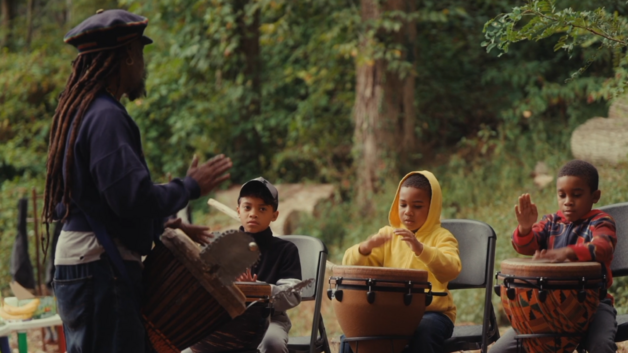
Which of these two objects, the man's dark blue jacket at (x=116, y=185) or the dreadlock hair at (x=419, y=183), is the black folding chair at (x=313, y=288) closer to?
the dreadlock hair at (x=419, y=183)

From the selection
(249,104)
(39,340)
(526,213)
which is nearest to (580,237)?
(526,213)

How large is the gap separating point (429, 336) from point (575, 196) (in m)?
1.05

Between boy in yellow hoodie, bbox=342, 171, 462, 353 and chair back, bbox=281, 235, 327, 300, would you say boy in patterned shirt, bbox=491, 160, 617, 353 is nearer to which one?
boy in yellow hoodie, bbox=342, 171, 462, 353

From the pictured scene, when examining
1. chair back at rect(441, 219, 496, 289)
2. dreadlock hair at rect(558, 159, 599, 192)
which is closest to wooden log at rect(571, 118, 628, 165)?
chair back at rect(441, 219, 496, 289)

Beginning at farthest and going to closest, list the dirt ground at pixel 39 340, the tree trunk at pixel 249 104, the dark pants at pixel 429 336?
1. the tree trunk at pixel 249 104
2. the dirt ground at pixel 39 340
3. the dark pants at pixel 429 336

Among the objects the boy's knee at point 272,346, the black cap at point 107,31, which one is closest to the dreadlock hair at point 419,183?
the boy's knee at point 272,346

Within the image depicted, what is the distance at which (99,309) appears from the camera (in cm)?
298

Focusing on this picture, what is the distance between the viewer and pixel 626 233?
4.38 metres

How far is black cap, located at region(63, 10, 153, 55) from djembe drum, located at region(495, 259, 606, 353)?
211 cm

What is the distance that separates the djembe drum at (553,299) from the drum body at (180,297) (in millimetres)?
1468

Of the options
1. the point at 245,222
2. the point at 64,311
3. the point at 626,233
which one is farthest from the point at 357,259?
the point at 64,311

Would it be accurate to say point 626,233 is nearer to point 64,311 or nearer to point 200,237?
point 200,237

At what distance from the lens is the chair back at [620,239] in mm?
4340

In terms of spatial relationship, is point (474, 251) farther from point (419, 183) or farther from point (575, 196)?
point (575, 196)
